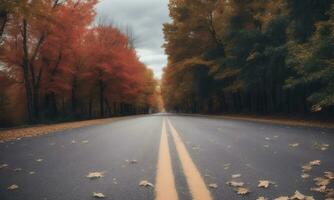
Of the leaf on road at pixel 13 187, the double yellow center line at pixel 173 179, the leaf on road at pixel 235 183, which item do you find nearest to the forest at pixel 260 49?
the double yellow center line at pixel 173 179

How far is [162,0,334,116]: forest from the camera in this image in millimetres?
12328

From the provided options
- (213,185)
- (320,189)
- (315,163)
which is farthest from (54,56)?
(320,189)

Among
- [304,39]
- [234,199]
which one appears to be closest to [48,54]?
[304,39]

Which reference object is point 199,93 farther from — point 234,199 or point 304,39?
point 234,199

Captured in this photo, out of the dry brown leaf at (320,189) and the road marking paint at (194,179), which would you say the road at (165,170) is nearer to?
the road marking paint at (194,179)

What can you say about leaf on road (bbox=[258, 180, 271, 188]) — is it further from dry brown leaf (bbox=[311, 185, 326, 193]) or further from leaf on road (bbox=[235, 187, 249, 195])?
dry brown leaf (bbox=[311, 185, 326, 193])

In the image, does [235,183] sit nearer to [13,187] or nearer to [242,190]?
[242,190]

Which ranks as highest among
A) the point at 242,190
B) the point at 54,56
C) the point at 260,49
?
the point at 54,56

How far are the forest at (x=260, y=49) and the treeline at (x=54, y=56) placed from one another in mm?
6469

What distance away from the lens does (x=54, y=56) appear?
25938 mm

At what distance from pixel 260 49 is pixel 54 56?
16.4 meters

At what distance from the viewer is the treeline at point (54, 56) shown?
2070 centimetres

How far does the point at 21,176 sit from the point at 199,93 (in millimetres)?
29498

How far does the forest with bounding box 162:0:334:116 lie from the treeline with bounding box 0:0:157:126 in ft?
21.2
